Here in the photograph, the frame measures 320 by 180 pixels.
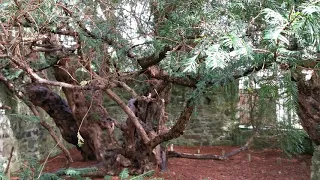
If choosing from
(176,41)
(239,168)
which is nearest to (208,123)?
(239,168)

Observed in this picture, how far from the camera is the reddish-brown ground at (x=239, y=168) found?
Result: 417cm

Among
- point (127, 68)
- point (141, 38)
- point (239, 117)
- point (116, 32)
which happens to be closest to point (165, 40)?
point (141, 38)

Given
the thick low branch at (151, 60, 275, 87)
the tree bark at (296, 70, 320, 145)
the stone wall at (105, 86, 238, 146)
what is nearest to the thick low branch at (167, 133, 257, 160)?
the stone wall at (105, 86, 238, 146)

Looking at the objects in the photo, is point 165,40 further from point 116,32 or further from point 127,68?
point 127,68

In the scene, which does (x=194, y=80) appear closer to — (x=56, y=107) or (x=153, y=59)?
(x=153, y=59)

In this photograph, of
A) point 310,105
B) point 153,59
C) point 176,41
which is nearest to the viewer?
point 176,41

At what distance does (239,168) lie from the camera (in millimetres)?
4758

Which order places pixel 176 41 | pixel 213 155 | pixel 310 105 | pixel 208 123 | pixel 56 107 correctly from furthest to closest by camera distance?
pixel 208 123 < pixel 213 155 < pixel 56 107 < pixel 310 105 < pixel 176 41

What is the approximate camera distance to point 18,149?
4922mm

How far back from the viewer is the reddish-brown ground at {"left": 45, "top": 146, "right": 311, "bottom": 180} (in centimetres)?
417

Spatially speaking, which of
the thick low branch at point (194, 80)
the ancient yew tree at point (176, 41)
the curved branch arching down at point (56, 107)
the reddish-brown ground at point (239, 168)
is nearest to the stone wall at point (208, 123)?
the reddish-brown ground at point (239, 168)

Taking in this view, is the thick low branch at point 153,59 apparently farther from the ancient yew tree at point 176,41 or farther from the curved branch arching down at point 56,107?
the curved branch arching down at point 56,107

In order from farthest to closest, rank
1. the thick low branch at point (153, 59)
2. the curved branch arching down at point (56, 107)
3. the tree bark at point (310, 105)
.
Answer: the curved branch arching down at point (56, 107)
the tree bark at point (310, 105)
the thick low branch at point (153, 59)

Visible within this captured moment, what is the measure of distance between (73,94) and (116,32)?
7.27 feet
